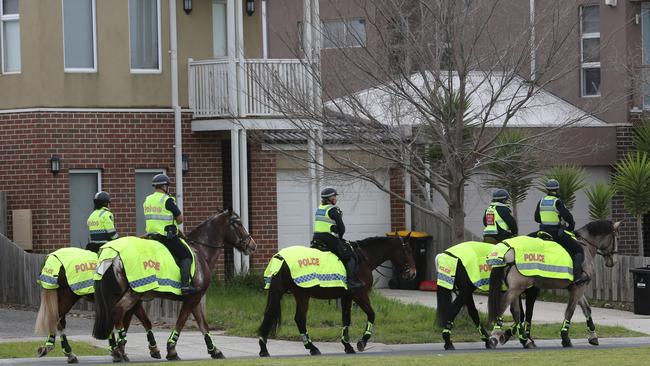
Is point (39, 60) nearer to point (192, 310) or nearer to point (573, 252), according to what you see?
point (192, 310)

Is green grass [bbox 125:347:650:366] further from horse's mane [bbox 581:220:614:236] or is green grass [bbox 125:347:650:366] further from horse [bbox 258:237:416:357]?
horse's mane [bbox 581:220:614:236]

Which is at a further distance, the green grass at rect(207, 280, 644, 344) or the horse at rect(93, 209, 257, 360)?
the green grass at rect(207, 280, 644, 344)

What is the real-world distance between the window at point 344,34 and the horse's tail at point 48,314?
598 centimetres

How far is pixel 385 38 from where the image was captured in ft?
70.0

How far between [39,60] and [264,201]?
5.53m

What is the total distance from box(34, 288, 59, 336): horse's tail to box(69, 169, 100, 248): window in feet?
26.6

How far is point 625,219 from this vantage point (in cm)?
3212

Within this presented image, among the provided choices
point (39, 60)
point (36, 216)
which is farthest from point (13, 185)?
point (39, 60)

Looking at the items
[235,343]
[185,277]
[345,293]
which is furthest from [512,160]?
[185,277]

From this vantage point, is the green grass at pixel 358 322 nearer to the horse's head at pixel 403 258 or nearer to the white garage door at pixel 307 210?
the horse's head at pixel 403 258

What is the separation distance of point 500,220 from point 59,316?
21.6 feet

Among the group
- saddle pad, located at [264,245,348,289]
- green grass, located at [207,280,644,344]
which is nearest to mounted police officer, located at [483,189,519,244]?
green grass, located at [207,280,644,344]

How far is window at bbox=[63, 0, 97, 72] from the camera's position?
27109mm

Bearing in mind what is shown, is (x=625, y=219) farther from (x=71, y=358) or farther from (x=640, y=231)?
(x=71, y=358)
